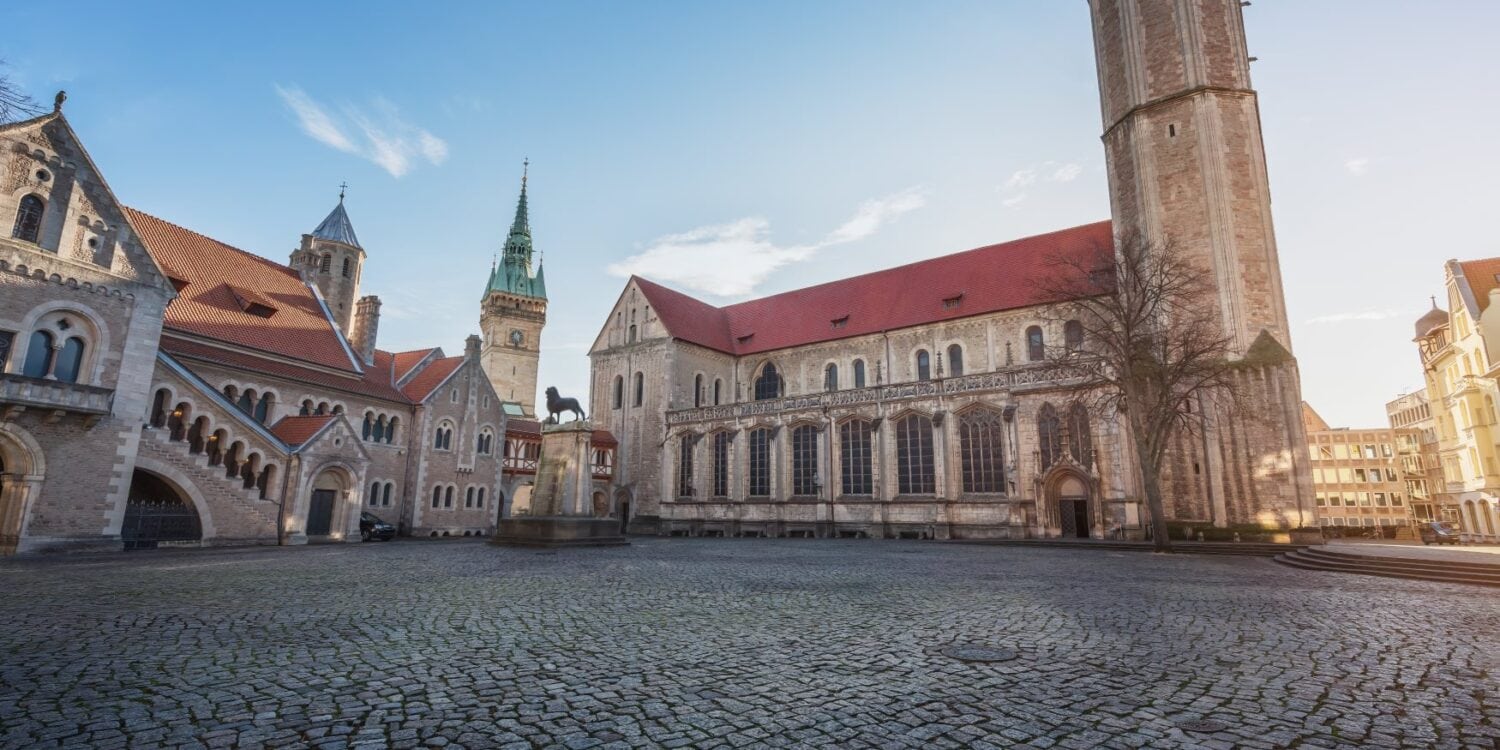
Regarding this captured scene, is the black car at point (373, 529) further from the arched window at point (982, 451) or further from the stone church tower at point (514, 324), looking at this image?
the stone church tower at point (514, 324)

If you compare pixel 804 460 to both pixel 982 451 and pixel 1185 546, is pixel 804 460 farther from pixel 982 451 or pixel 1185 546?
pixel 1185 546

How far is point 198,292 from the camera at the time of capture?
2616 cm

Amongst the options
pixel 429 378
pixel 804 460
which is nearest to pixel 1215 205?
pixel 804 460

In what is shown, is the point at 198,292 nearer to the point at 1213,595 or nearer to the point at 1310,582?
the point at 1213,595

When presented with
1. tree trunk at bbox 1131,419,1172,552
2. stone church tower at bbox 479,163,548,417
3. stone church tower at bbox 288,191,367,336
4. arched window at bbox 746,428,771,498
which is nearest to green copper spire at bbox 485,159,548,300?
stone church tower at bbox 479,163,548,417

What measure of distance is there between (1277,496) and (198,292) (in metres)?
42.1

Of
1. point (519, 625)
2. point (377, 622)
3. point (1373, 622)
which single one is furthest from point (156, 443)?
point (1373, 622)

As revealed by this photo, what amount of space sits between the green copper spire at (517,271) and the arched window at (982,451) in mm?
49654

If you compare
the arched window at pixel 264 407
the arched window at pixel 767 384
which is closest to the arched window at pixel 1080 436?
the arched window at pixel 767 384

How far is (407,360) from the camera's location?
118 ft

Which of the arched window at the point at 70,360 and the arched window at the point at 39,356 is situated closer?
the arched window at the point at 39,356

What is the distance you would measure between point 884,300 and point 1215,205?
1673 centimetres

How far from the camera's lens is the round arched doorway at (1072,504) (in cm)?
2692

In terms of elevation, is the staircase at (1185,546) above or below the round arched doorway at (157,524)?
below
